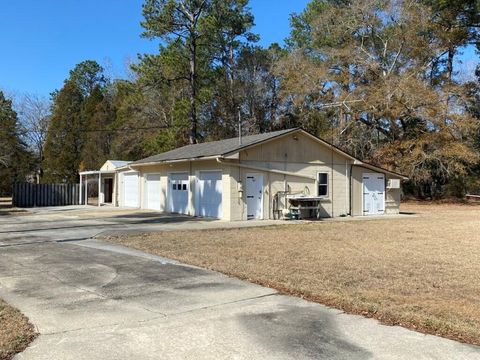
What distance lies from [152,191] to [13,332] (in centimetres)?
2253

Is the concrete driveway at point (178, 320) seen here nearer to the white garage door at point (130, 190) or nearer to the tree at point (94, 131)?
the white garage door at point (130, 190)

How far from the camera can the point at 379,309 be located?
19.9 ft

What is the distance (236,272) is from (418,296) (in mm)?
3062

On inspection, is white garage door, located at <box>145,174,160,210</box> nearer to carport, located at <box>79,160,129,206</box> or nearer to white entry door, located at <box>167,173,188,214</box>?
white entry door, located at <box>167,173,188,214</box>

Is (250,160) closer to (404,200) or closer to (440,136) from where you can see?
(440,136)

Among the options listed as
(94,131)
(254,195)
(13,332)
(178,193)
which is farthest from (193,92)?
(13,332)

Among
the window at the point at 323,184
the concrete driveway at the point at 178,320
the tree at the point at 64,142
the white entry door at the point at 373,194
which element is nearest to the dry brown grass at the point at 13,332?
the concrete driveway at the point at 178,320

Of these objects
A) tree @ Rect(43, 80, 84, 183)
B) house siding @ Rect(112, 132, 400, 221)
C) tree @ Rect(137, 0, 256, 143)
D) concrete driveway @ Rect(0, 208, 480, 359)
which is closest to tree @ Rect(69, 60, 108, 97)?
tree @ Rect(43, 80, 84, 183)

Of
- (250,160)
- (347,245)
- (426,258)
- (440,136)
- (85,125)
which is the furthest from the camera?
(85,125)

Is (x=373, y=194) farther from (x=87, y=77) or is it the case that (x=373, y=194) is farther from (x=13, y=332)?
(x=87, y=77)

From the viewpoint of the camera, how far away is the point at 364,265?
370 inches

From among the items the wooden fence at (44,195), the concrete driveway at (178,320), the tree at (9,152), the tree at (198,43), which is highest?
the tree at (198,43)

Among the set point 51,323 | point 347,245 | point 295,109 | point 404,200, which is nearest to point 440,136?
point 404,200

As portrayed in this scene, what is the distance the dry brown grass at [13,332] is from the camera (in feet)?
15.1
